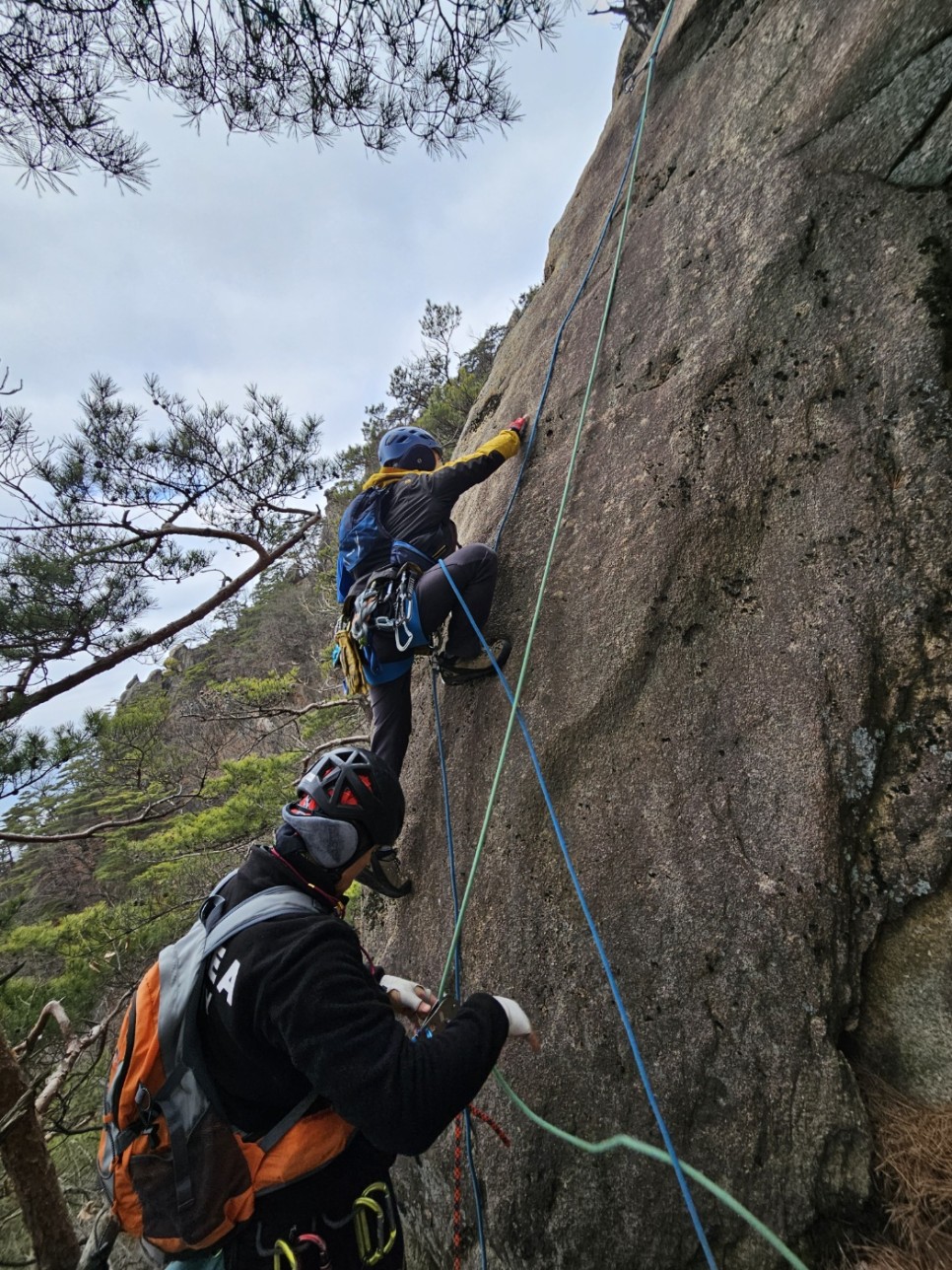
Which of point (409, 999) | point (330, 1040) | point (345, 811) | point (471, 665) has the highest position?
point (471, 665)

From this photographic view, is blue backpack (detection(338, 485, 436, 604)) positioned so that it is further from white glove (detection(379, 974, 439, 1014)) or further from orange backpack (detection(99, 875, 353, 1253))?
orange backpack (detection(99, 875, 353, 1253))

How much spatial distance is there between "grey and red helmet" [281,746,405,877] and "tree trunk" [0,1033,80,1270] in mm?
3012

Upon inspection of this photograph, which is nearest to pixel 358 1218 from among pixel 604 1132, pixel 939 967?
pixel 604 1132

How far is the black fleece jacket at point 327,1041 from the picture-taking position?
150 cm

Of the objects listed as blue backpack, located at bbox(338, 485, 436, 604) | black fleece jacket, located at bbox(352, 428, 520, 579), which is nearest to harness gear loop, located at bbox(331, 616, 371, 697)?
blue backpack, located at bbox(338, 485, 436, 604)

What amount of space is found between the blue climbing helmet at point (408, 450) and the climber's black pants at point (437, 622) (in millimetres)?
844

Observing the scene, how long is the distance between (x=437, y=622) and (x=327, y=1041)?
2186 mm

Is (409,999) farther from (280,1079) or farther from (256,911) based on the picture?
(256,911)

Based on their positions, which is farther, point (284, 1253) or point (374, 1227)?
point (374, 1227)

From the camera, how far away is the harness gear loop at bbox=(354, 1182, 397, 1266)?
192cm

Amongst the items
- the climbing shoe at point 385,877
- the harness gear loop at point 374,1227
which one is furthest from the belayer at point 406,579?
the harness gear loop at point 374,1227

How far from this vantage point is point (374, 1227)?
76.6 inches

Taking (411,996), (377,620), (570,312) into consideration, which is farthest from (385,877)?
(570,312)

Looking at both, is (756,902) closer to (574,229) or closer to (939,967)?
(939,967)
